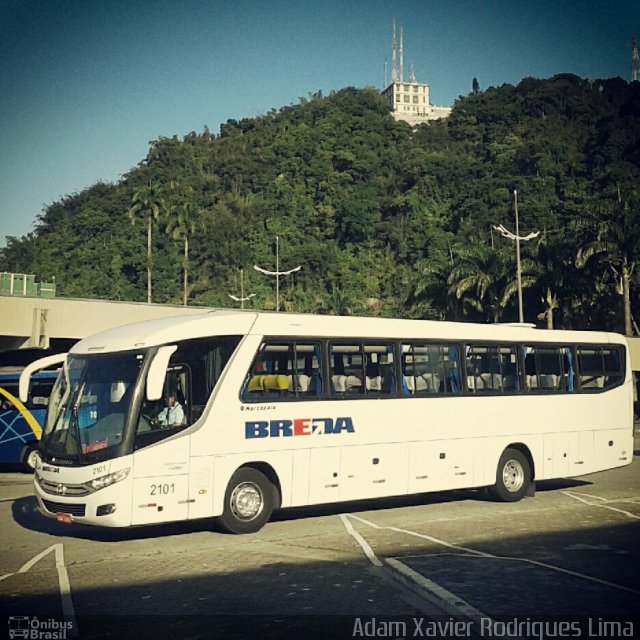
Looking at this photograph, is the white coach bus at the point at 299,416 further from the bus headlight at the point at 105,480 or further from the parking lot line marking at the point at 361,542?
the parking lot line marking at the point at 361,542

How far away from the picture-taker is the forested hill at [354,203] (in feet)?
292

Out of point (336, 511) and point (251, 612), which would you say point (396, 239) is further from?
point (251, 612)

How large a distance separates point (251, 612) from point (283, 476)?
5804 mm

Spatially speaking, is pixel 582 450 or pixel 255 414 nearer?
pixel 255 414

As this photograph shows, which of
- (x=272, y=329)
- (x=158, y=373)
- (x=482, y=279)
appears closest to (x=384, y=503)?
(x=272, y=329)

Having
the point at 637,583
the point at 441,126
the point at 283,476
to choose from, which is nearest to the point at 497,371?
the point at 283,476

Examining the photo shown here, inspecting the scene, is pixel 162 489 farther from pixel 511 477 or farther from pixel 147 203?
pixel 147 203

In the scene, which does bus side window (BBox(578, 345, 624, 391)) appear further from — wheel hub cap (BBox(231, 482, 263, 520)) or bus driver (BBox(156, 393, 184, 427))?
bus driver (BBox(156, 393, 184, 427))

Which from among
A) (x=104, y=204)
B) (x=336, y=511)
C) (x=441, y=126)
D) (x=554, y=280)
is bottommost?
(x=336, y=511)

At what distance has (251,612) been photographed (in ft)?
28.0

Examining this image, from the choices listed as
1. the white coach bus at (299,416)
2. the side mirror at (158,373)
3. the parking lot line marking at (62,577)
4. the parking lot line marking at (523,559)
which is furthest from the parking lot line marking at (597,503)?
the parking lot line marking at (62,577)

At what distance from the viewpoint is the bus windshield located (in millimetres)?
12562

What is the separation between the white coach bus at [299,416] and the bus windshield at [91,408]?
2 cm

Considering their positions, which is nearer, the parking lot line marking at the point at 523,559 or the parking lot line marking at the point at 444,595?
the parking lot line marking at the point at 444,595
